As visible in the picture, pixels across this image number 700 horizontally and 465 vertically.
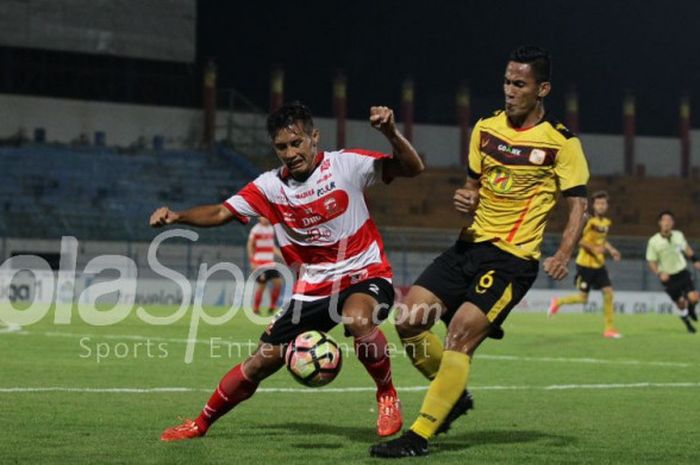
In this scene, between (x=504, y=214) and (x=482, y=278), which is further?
(x=504, y=214)

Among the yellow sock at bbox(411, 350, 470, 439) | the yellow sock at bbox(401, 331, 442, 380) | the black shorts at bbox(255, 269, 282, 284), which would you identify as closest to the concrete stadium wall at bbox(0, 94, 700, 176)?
the black shorts at bbox(255, 269, 282, 284)

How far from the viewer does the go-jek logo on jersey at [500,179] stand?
8.27 metres

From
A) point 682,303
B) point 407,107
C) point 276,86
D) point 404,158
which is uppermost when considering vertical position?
point 276,86

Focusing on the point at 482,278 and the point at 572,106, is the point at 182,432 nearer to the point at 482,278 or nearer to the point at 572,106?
the point at 482,278

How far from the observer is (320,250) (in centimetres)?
846

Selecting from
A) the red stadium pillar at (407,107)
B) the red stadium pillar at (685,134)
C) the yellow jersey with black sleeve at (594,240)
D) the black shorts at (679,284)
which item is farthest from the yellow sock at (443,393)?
the red stadium pillar at (685,134)

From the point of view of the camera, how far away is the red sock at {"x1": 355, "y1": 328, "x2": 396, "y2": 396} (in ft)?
27.3

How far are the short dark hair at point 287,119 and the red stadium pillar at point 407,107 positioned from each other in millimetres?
38949

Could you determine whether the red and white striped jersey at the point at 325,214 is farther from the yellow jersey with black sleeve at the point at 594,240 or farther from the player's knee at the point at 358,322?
the yellow jersey with black sleeve at the point at 594,240

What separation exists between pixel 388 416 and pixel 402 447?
894 millimetres

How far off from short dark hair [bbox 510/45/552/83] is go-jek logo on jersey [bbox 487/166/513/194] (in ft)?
2.00

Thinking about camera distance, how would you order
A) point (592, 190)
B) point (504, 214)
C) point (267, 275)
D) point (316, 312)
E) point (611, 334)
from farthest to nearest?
point (592, 190)
point (267, 275)
point (611, 334)
point (316, 312)
point (504, 214)

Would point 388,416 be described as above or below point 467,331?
below

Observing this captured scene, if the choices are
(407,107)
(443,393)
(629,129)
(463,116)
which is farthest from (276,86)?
(443,393)
